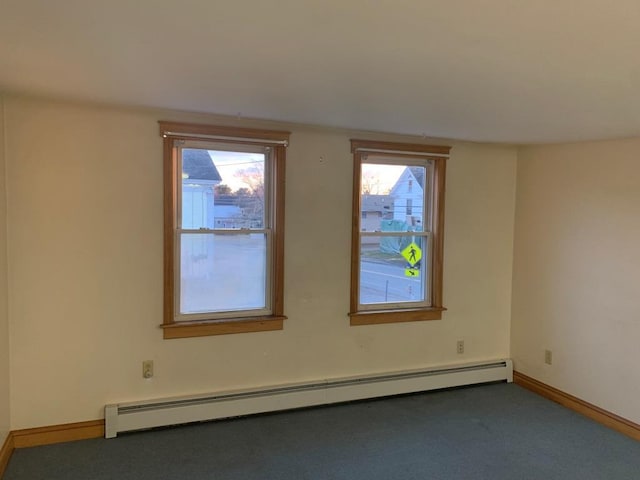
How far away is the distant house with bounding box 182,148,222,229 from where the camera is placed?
3.38 meters

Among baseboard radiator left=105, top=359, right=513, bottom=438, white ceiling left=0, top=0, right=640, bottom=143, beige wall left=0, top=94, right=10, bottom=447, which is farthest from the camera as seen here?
baseboard radiator left=105, top=359, right=513, bottom=438

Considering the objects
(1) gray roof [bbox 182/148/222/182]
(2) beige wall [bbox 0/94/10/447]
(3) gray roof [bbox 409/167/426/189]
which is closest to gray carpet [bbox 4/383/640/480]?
(2) beige wall [bbox 0/94/10/447]

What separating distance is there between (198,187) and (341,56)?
1.84m

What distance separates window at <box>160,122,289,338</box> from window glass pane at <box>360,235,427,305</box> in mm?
772

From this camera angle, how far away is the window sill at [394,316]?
12.6 feet

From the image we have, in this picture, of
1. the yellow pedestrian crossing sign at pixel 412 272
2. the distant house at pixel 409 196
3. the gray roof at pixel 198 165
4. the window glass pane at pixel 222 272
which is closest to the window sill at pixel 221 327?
the window glass pane at pixel 222 272

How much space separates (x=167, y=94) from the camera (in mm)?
2586

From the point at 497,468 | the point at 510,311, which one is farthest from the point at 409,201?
the point at 497,468

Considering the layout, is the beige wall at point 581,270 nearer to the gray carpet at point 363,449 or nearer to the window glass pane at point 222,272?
the gray carpet at point 363,449

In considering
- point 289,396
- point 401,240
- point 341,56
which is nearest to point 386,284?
point 401,240

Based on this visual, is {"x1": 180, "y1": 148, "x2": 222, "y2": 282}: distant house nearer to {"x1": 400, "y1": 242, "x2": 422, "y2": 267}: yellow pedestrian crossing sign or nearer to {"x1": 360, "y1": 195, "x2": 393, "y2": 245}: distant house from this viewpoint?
{"x1": 360, "y1": 195, "x2": 393, "y2": 245}: distant house

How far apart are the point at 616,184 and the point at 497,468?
2.17 meters

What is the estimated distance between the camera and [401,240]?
13.5 ft

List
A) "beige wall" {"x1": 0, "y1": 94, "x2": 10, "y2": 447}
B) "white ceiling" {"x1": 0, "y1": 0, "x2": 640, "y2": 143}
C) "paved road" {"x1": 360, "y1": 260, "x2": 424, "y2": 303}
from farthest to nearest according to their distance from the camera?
"paved road" {"x1": 360, "y1": 260, "x2": 424, "y2": 303} → "beige wall" {"x1": 0, "y1": 94, "x2": 10, "y2": 447} → "white ceiling" {"x1": 0, "y1": 0, "x2": 640, "y2": 143}
